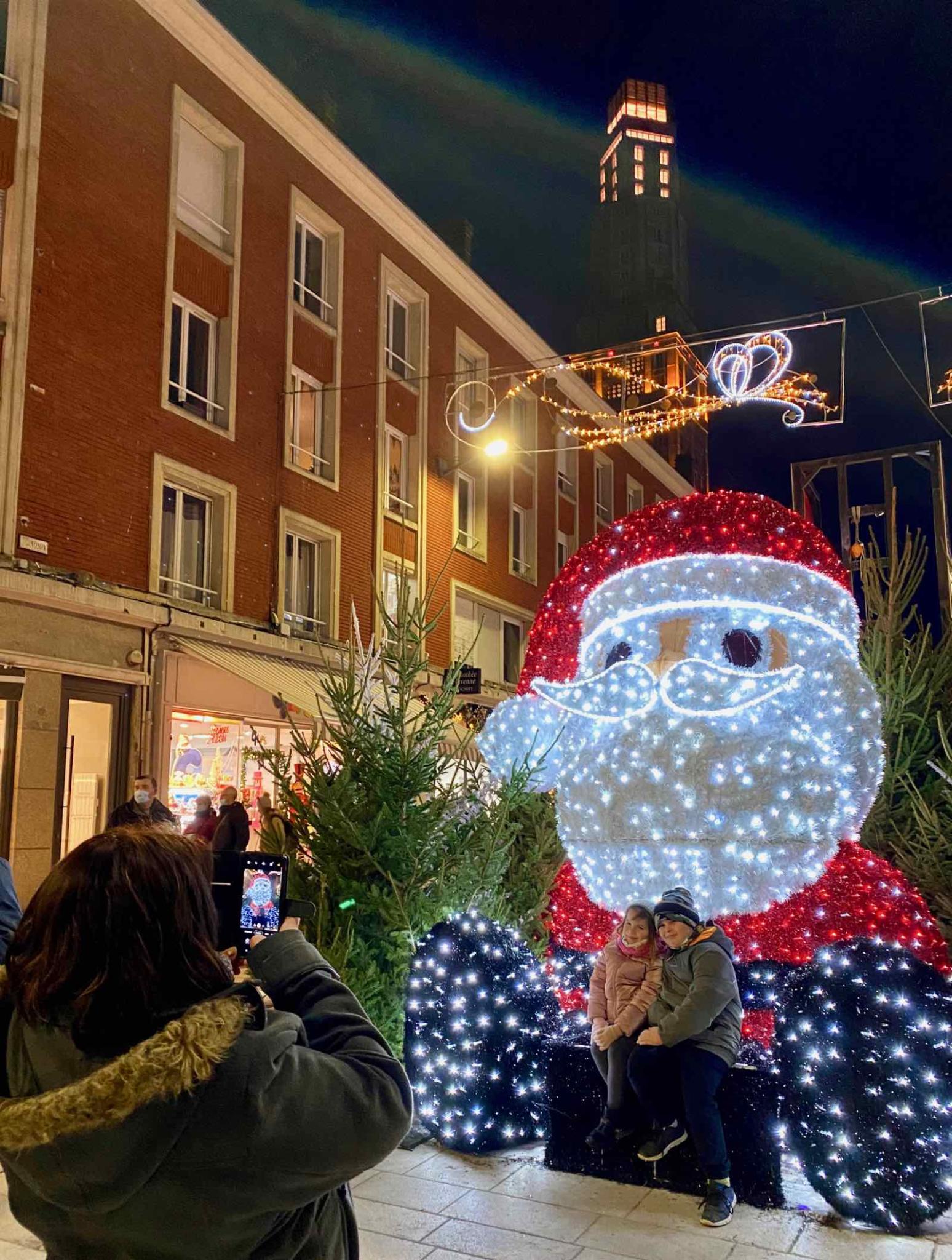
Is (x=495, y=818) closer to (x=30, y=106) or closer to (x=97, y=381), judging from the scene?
(x=97, y=381)

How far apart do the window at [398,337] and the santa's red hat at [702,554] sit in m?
14.5

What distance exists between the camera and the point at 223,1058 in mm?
1596

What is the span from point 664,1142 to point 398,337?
17979 millimetres

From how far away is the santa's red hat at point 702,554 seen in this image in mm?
5586

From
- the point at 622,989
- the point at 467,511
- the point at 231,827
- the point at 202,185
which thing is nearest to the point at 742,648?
the point at 622,989

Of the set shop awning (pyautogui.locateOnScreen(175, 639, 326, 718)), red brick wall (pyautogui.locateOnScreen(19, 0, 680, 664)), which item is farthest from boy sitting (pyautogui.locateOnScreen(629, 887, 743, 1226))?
shop awning (pyautogui.locateOnScreen(175, 639, 326, 718))

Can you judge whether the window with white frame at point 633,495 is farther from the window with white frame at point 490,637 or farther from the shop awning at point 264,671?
the shop awning at point 264,671

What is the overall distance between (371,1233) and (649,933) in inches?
73.5

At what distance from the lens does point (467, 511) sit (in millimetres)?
22469

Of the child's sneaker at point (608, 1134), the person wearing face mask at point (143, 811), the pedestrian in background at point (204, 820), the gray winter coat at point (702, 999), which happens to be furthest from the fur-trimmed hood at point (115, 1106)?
the pedestrian in background at point (204, 820)

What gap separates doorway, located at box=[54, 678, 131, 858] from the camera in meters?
12.4

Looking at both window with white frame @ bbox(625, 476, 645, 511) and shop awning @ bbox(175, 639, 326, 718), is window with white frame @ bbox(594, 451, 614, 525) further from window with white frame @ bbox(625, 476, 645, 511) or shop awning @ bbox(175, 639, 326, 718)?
shop awning @ bbox(175, 639, 326, 718)

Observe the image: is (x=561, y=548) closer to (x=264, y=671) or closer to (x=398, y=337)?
(x=398, y=337)

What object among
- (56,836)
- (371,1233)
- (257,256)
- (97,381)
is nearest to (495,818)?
(371,1233)
